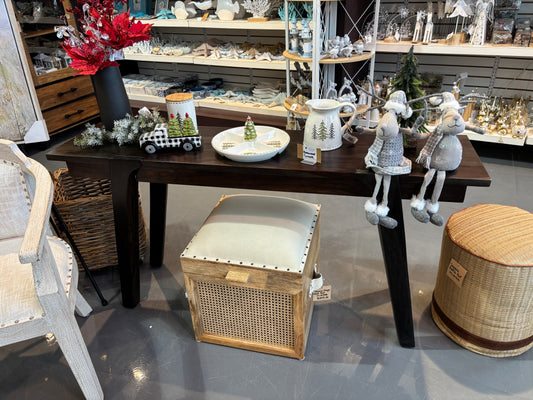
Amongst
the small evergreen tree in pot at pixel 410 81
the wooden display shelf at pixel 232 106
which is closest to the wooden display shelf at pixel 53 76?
the wooden display shelf at pixel 232 106

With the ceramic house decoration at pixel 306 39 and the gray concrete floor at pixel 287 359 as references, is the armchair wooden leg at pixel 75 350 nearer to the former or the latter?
the gray concrete floor at pixel 287 359

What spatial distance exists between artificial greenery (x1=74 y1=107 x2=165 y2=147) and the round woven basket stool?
4.82 feet

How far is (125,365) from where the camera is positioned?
6.23 ft

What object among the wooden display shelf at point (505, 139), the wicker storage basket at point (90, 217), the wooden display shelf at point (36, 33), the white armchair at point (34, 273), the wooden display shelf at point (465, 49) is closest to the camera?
the white armchair at point (34, 273)

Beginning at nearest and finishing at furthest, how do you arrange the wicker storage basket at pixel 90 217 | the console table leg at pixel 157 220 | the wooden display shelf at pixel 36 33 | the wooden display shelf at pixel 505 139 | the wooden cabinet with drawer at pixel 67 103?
the wicker storage basket at pixel 90 217, the console table leg at pixel 157 220, the wooden display shelf at pixel 505 139, the wooden display shelf at pixel 36 33, the wooden cabinet with drawer at pixel 67 103

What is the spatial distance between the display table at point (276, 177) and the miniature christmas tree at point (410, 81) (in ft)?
0.65

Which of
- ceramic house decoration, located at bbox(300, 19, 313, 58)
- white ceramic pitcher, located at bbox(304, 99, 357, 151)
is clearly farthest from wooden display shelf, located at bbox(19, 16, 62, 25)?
white ceramic pitcher, located at bbox(304, 99, 357, 151)

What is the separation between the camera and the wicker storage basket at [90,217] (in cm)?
222

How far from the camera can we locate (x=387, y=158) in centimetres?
150

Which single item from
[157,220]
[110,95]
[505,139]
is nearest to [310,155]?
[110,95]

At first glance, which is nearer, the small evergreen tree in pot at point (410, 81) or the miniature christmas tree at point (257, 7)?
the small evergreen tree in pot at point (410, 81)

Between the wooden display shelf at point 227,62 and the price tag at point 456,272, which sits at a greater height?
the wooden display shelf at point 227,62

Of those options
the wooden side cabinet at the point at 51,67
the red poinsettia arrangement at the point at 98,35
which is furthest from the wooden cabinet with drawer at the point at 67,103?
the red poinsettia arrangement at the point at 98,35

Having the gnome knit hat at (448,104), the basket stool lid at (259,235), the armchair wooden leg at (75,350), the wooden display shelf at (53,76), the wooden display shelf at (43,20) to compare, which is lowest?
the armchair wooden leg at (75,350)
